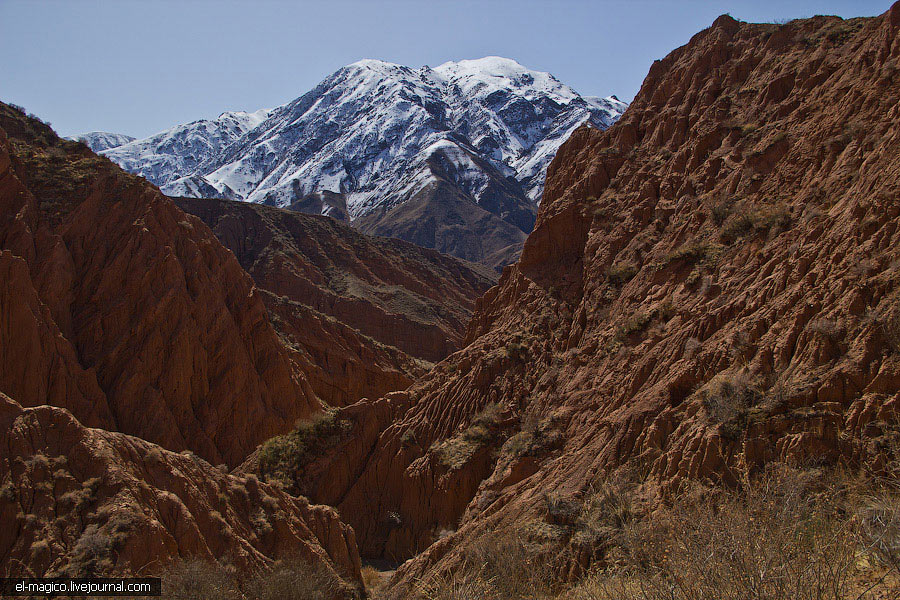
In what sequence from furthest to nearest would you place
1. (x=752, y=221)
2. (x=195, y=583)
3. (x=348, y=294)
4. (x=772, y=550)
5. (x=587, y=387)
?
(x=348, y=294) < (x=587, y=387) < (x=752, y=221) < (x=195, y=583) < (x=772, y=550)

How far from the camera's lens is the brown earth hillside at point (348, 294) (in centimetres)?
4888

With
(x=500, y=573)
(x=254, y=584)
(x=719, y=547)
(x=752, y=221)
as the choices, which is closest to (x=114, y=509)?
(x=254, y=584)

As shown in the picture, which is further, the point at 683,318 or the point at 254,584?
the point at 683,318

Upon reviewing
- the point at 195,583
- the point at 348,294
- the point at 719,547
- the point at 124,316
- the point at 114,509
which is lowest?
the point at 719,547

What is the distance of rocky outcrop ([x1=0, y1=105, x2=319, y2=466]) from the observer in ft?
90.2

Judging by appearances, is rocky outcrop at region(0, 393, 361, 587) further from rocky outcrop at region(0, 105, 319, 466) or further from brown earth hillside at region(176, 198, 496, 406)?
brown earth hillside at region(176, 198, 496, 406)

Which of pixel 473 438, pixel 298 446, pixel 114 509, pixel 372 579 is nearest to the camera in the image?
pixel 114 509

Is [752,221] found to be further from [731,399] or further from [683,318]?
[731,399]

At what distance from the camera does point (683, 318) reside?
50.2 ft

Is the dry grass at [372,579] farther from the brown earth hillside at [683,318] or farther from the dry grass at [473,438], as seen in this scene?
the dry grass at [473,438]

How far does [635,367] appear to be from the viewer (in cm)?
1530

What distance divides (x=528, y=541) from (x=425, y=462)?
9246 mm

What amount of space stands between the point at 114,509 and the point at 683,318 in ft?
46.4

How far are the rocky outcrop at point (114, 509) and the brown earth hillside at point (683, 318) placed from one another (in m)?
4.16
